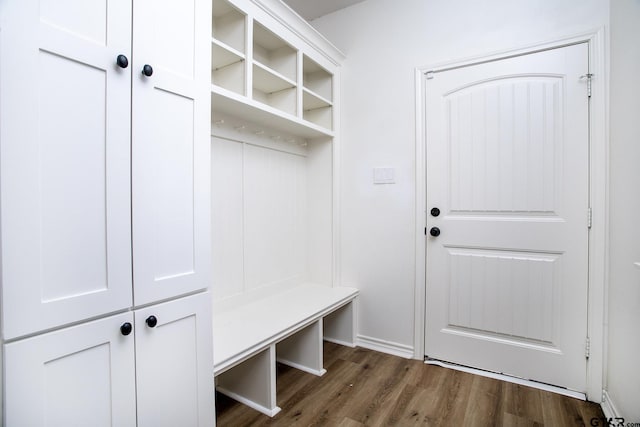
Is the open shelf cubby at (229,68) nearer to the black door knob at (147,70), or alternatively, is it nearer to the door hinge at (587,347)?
the black door knob at (147,70)

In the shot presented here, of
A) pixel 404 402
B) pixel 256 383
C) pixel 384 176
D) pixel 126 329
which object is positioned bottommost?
pixel 404 402

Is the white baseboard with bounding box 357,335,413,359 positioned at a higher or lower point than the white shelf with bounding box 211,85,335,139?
lower

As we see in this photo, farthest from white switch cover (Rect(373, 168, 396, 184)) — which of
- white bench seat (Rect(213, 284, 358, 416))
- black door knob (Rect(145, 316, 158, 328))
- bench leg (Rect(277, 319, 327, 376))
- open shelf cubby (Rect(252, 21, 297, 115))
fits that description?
black door knob (Rect(145, 316, 158, 328))

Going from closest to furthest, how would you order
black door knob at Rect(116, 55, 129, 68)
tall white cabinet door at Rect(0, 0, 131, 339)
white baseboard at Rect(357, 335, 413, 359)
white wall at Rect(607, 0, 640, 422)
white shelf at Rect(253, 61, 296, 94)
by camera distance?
tall white cabinet door at Rect(0, 0, 131, 339)
black door knob at Rect(116, 55, 129, 68)
white wall at Rect(607, 0, 640, 422)
white shelf at Rect(253, 61, 296, 94)
white baseboard at Rect(357, 335, 413, 359)

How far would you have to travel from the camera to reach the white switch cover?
93.7 inches

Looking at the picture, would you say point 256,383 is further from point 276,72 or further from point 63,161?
point 276,72

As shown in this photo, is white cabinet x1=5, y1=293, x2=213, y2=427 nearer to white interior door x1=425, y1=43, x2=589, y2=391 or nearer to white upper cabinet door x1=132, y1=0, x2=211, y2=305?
white upper cabinet door x1=132, y1=0, x2=211, y2=305

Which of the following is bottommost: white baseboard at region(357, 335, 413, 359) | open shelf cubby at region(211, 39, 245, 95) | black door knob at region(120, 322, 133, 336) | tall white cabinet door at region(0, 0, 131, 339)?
→ white baseboard at region(357, 335, 413, 359)

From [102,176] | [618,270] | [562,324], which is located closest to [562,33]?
[618,270]

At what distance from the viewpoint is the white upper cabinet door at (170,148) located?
109 cm

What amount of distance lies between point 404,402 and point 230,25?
230 centimetres

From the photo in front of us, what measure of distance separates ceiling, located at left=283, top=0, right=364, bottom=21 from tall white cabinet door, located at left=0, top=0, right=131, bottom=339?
5.98 ft

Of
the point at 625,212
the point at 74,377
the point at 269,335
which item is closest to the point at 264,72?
the point at 269,335

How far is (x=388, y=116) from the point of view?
2.39 meters
